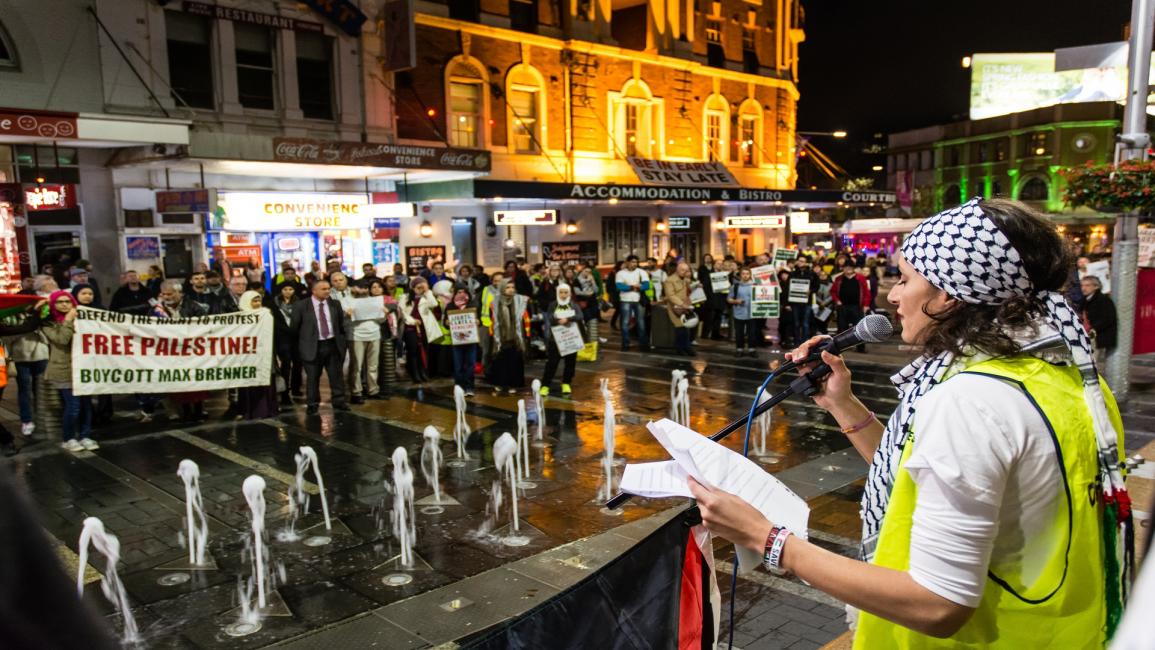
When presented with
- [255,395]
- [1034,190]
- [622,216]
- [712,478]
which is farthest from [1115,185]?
[1034,190]

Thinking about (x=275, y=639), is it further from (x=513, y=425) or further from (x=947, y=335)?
(x=513, y=425)

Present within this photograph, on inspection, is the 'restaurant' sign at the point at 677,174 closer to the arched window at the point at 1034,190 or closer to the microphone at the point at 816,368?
the microphone at the point at 816,368

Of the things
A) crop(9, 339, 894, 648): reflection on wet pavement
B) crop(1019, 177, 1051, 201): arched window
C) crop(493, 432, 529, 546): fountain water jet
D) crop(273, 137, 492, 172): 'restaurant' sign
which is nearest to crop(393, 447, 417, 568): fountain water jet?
Result: crop(9, 339, 894, 648): reflection on wet pavement

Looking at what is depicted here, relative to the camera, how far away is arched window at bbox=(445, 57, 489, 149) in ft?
84.6

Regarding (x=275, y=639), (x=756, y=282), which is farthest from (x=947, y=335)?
(x=756, y=282)

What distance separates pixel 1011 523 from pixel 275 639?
480cm

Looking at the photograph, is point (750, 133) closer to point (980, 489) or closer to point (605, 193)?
point (605, 193)

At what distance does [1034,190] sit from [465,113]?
57.7 metres

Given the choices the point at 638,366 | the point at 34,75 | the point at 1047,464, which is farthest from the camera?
the point at 34,75

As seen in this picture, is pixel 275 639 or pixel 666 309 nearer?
pixel 275 639

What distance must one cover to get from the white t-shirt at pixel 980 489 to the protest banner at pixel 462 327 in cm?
1145

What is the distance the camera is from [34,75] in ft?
57.1

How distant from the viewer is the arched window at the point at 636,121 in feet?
101

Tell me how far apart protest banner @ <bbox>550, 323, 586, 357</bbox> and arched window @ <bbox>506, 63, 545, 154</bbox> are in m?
15.4
